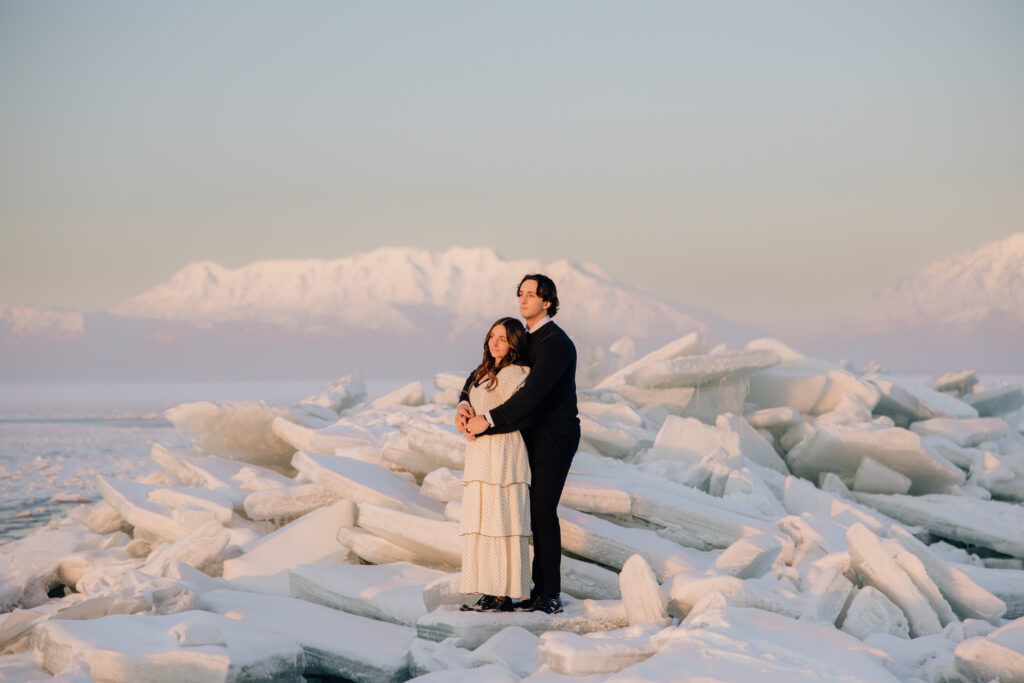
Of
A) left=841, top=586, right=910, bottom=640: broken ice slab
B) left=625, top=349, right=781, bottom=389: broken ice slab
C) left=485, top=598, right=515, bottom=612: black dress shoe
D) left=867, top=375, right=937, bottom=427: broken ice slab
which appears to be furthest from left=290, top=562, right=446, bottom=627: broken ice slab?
left=867, top=375, right=937, bottom=427: broken ice slab

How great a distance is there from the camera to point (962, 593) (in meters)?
5.41

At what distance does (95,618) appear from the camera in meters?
4.69

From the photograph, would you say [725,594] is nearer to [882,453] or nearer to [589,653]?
[589,653]

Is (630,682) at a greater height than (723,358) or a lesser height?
lesser

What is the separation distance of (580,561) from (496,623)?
0.92 metres

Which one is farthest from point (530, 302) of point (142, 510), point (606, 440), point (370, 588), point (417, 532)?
point (142, 510)

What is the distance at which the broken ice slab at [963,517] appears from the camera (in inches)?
287

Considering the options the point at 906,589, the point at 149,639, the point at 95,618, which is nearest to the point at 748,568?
the point at 906,589

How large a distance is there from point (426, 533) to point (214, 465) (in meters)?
3.94

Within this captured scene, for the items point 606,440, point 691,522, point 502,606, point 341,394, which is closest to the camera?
point 502,606

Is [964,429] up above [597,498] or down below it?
below

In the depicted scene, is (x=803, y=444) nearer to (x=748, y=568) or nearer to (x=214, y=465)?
(x=748, y=568)

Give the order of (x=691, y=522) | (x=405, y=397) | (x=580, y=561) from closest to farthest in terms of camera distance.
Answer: (x=580, y=561)
(x=691, y=522)
(x=405, y=397)

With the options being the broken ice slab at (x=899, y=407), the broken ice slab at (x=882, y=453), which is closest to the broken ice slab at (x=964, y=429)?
the broken ice slab at (x=899, y=407)
